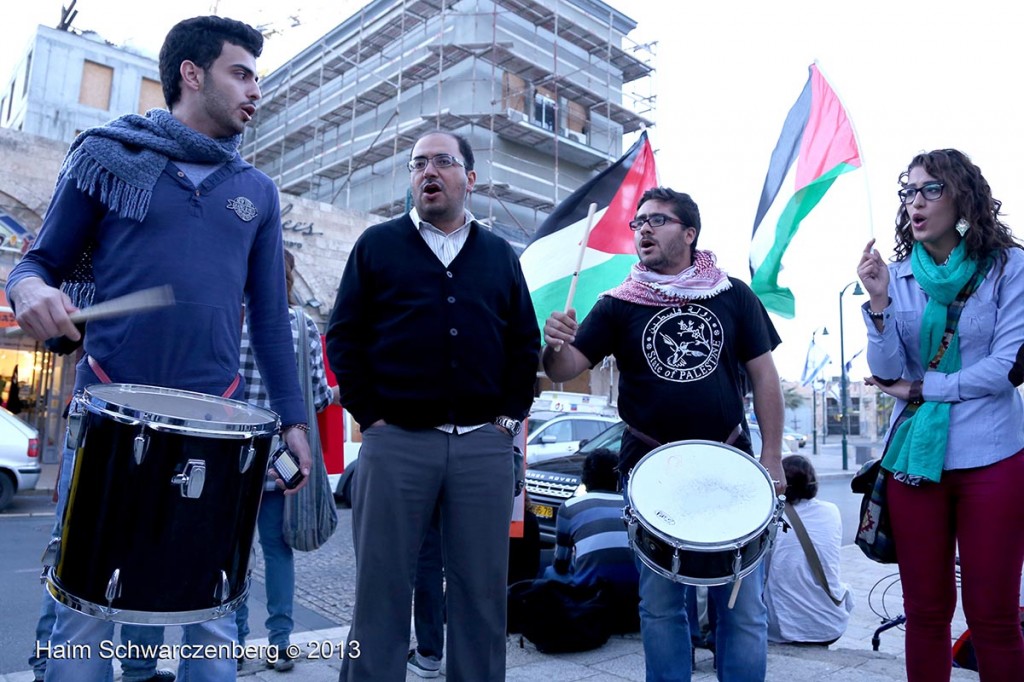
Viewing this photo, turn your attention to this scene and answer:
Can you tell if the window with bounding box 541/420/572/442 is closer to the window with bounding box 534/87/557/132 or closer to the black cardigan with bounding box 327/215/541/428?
the black cardigan with bounding box 327/215/541/428

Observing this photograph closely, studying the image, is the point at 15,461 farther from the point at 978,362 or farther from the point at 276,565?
the point at 978,362

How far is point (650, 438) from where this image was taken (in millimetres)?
3258

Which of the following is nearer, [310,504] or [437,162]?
[437,162]

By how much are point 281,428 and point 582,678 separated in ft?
7.63

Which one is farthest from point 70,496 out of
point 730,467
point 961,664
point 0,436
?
point 0,436

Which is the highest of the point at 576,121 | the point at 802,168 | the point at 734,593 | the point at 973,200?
the point at 576,121

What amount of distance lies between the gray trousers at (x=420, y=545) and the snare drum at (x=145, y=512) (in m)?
0.71

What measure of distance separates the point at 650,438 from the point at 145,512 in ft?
6.56

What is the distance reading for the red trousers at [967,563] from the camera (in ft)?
8.95

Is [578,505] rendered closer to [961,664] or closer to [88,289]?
[961,664]

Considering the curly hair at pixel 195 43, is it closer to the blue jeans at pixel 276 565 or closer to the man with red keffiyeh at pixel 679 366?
the man with red keffiyeh at pixel 679 366

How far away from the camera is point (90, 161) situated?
221 cm

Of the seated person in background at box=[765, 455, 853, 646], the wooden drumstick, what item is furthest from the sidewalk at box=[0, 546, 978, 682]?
the wooden drumstick

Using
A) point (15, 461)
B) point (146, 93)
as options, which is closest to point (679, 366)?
point (15, 461)
